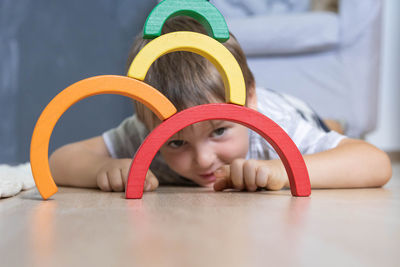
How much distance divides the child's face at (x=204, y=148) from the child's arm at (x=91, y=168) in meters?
0.07

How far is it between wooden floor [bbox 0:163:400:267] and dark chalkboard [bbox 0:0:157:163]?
1.24 meters

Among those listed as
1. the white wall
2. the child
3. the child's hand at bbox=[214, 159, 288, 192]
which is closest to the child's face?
the child

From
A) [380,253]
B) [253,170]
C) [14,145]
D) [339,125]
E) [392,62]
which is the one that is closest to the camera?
[380,253]

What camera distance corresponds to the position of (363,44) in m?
1.55

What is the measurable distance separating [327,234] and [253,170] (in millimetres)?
268

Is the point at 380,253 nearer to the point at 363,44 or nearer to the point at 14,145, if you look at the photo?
the point at 363,44

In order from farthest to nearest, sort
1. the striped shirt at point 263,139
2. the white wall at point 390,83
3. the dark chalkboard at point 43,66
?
the white wall at point 390,83 < the dark chalkboard at point 43,66 < the striped shirt at point 263,139

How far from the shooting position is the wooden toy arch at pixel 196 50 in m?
0.55

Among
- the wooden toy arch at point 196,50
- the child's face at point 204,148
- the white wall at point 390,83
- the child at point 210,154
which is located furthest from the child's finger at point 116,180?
the white wall at point 390,83

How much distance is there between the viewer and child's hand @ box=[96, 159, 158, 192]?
27.7 inches

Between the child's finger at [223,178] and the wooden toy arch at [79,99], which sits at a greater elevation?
the wooden toy arch at [79,99]

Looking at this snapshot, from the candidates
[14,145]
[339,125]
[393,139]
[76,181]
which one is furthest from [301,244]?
[393,139]

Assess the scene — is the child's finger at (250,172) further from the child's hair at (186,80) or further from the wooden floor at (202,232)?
the child's hair at (186,80)

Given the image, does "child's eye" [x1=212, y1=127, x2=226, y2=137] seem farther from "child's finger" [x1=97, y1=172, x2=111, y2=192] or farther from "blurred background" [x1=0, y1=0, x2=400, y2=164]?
"blurred background" [x1=0, y1=0, x2=400, y2=164]
